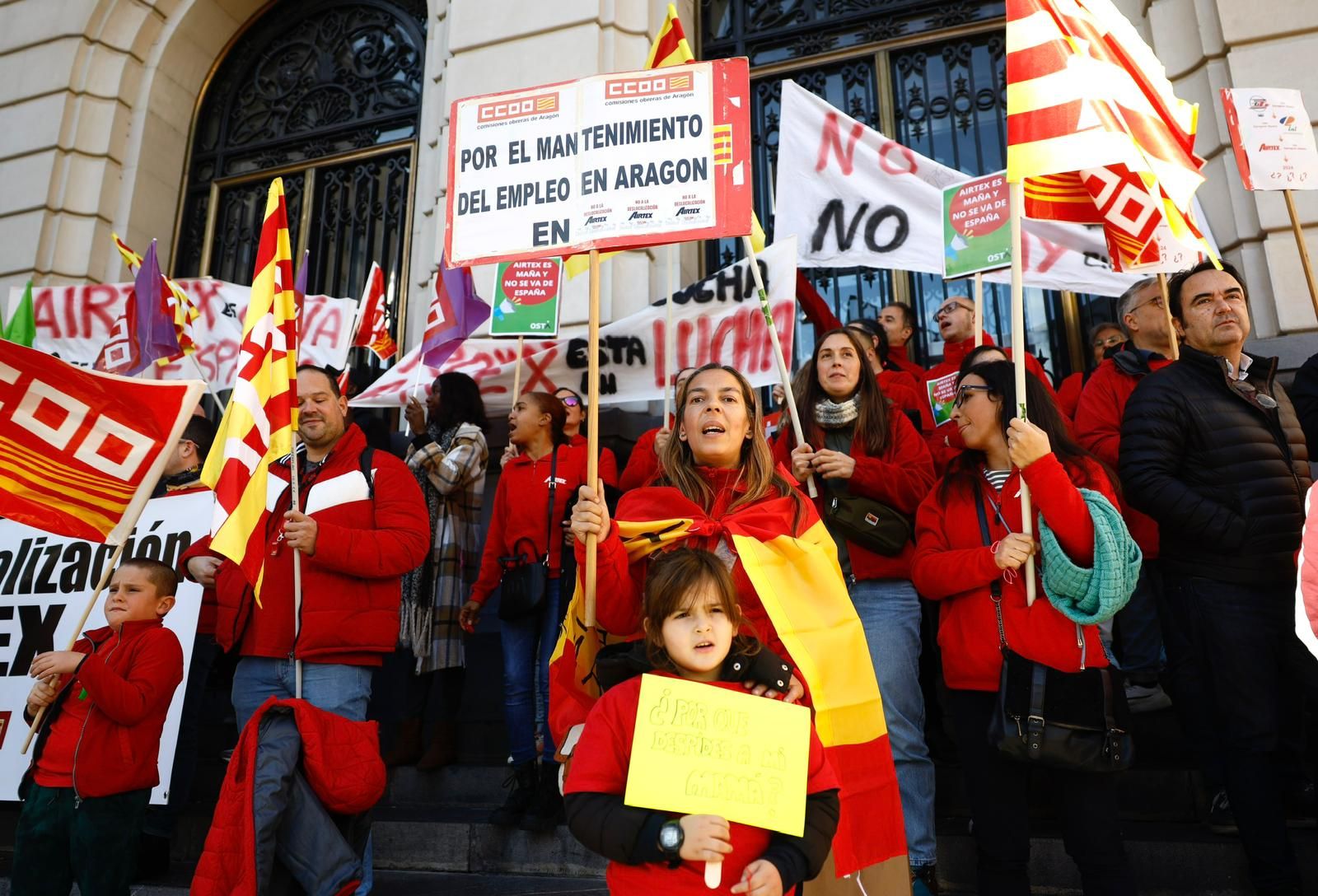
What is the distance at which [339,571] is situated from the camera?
354cm

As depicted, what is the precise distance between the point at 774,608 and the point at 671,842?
30.9 inches

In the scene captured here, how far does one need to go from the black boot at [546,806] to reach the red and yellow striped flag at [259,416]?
1.45 metres

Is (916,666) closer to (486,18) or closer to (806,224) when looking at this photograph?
(806,224)

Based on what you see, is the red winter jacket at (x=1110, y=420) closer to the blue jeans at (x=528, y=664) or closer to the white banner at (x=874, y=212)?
the white banner at (x=874, y=212)

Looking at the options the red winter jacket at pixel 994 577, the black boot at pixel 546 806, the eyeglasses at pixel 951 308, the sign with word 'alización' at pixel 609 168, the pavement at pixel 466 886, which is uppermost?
the eyeglasses at pixel 951 308

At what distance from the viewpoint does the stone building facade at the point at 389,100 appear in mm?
6262

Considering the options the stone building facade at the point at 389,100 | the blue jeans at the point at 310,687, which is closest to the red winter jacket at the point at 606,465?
the blue jeans at the point at 310,687

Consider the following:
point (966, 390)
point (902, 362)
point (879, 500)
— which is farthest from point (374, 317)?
point (966, 390)

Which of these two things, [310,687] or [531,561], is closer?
[310,687]

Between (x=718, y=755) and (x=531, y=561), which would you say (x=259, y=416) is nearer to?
(x=531, y=561)

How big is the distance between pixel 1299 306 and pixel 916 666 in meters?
3.86

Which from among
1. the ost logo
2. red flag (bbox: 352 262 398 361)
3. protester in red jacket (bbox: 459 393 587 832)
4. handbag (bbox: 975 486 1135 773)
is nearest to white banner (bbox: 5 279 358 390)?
red flag (bbox: 352 262 398 361)

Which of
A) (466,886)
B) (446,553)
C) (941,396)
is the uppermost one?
(941,396)

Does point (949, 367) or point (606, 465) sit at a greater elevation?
point (949, 367)
